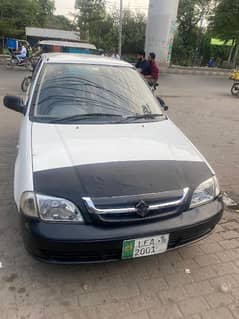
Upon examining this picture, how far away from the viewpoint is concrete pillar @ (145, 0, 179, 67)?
700 inches

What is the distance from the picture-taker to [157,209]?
2.12m

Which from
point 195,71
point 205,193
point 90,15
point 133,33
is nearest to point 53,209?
point 205,193

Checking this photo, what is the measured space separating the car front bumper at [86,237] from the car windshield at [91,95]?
1.32 meters

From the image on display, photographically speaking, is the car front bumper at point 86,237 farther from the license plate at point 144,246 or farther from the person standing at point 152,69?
the person standing at point 152,69

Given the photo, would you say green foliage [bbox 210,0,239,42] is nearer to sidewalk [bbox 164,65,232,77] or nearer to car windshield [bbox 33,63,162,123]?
sidewalk [bbox 164,65,232,77]

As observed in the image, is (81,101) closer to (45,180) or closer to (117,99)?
(117,99)

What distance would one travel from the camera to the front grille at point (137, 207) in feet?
6.59

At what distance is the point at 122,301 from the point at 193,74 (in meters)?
20.3

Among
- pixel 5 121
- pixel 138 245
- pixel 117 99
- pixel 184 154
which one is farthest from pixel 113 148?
pixel 5 121

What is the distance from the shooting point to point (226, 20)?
907 inches

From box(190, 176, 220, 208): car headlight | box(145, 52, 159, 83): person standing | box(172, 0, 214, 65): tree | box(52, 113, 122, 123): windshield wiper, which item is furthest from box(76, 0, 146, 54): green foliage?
box(190, 176, 220, 208): car headlight

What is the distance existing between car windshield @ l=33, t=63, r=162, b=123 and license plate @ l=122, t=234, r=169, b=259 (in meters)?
1.44

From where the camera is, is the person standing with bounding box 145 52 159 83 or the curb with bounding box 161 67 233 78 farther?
the curb with bounding box 161 67 233 78

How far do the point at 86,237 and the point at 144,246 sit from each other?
1.48 feet
